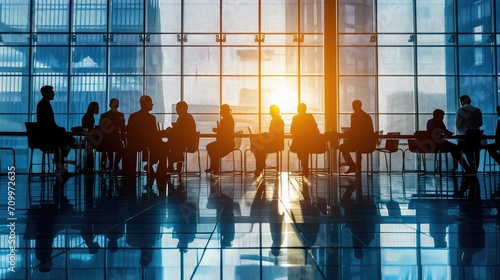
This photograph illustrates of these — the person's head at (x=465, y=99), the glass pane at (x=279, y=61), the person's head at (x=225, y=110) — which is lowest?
the person's head at (x=225, y=110)

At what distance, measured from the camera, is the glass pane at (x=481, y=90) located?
14.1 meters

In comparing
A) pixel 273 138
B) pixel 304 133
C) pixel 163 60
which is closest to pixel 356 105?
pixel 304 133

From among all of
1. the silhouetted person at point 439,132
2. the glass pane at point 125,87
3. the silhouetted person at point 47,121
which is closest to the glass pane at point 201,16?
the glass pane at point 125,87

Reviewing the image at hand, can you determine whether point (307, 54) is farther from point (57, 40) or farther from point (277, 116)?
point (57, 40)

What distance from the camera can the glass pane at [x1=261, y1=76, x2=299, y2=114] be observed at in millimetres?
13867

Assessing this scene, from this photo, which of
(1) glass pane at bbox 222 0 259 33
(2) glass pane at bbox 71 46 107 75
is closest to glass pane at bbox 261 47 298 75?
(1) glass pane at bbox 222 0 259 33

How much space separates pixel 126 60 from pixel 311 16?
4.91 meters

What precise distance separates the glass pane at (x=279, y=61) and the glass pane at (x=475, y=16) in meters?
4.43

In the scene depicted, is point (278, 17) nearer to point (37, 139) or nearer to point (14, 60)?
point (14, 60)

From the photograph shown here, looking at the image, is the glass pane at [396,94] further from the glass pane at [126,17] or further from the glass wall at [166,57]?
the glass pane at [126,17]

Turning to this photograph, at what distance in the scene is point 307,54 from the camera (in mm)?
13992

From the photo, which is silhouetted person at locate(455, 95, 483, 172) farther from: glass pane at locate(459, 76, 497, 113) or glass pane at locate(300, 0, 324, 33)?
glass pane at locate(300, 0, 324, 33)

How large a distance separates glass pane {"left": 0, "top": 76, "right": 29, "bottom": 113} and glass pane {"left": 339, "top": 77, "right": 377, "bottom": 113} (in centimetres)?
819

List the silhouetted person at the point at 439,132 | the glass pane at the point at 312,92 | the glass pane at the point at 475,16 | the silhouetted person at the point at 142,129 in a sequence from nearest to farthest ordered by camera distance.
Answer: the silhouetted person at the point at 142,129, the silhouetted person at the point at 439,132, the glass pane at the point at 312,92, the glass pane at the point at 475,16
